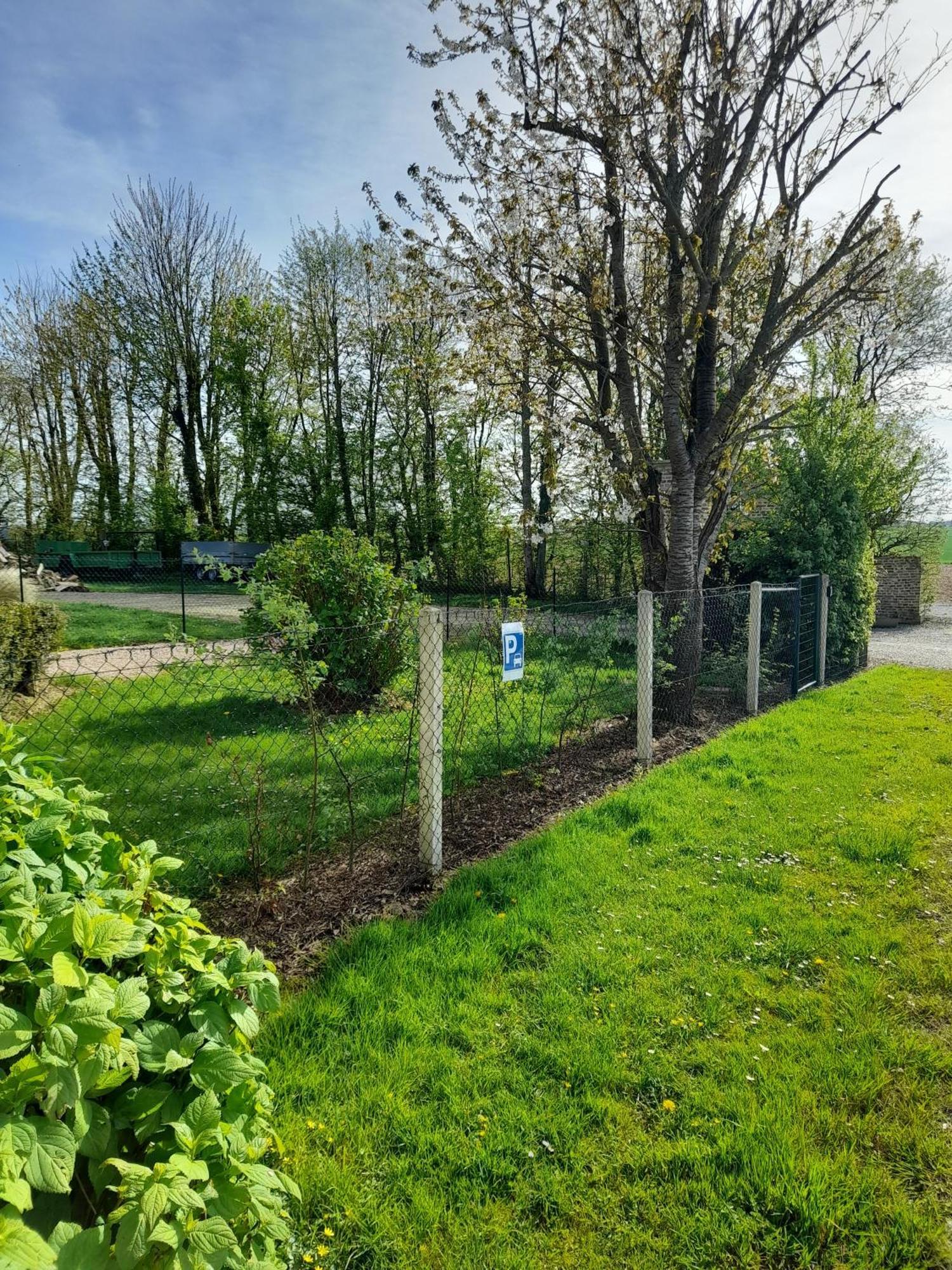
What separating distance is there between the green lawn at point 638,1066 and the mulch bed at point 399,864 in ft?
0.69

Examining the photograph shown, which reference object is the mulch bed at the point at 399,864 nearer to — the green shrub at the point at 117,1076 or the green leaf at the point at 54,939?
the green shrub at the point at 117,1076

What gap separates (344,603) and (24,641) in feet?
9.85

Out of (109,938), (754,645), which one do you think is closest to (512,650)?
(109,938)

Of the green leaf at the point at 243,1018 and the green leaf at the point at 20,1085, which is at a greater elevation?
the green leaf at the point at 20,1085

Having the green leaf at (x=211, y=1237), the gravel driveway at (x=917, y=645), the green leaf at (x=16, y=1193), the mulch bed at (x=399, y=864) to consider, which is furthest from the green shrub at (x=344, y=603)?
the gravel driveway at (x=917, y=645)

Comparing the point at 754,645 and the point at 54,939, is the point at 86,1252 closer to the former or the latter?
the point at 54,939

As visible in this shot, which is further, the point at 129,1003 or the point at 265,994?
the point at 265,994

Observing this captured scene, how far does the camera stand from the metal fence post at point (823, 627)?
893 cm

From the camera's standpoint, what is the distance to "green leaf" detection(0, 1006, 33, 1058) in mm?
827

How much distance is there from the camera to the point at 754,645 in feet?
23.9

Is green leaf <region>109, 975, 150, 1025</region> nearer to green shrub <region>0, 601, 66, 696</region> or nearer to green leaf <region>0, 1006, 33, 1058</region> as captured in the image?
green leaf <region>0, 1006, 33, 1058</region>

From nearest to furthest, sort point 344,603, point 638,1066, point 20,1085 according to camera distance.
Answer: point 20,1085
point 638,1066
point 344,603

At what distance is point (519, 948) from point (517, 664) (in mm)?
1678

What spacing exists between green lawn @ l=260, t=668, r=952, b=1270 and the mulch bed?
0.21 metres
